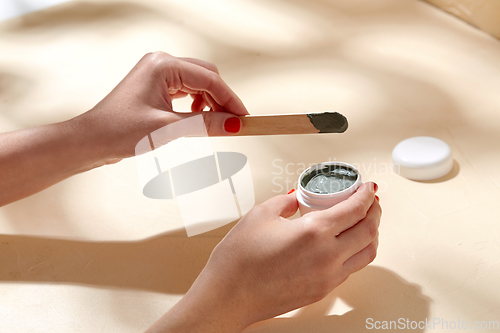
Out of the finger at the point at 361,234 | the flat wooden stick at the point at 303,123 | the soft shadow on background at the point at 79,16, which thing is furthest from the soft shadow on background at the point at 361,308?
the soft shadow on background at the point at 79,16

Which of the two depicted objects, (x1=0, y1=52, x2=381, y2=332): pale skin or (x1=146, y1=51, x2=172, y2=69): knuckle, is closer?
(x1=0, y1=52, x2=381, y2=332): pale skin

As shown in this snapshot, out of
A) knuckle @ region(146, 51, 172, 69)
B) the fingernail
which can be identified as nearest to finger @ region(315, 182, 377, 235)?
the fingernail

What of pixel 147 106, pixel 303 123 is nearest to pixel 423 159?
pixel 303 123

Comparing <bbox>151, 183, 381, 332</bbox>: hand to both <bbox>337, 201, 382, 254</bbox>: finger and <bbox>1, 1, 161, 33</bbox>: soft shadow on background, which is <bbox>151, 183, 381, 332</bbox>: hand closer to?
<bbox>337, 201, 382, 254</bbox>: finger

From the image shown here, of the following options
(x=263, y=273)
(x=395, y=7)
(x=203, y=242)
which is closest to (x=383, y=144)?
(x=203, y=242)

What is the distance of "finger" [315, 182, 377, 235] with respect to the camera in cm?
79

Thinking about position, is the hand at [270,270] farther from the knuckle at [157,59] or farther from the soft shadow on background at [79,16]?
the soft shadow on background at [79,16]

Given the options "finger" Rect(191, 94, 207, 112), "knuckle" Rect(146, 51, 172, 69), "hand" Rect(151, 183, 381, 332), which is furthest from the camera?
"finger" Rect(191, 94, 207, 112)

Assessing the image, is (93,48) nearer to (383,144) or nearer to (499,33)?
(383,144)

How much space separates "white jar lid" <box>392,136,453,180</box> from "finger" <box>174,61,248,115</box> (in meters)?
0.41

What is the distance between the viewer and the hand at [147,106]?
100 centimetres

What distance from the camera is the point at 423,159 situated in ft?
3.79

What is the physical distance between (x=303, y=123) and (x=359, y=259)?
0.29 metres

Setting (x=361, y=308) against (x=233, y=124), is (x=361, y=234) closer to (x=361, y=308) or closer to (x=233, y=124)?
(x=361, y=308)
